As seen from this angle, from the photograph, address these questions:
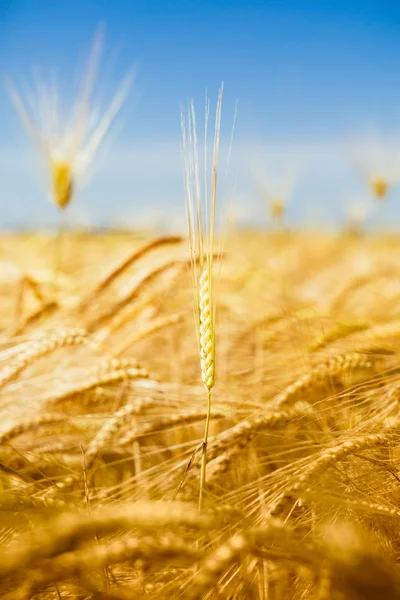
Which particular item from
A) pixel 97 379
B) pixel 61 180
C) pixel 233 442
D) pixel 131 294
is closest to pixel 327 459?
pixel 233 442

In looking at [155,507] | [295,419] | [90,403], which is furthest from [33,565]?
[90,403]

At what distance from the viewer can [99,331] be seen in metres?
1.66

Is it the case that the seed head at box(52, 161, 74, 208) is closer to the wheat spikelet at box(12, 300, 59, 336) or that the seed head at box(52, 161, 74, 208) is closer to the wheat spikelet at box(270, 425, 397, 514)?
the wheat spikelet at box(12, 300, 59, 336)

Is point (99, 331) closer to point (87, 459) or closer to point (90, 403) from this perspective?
point (90, 403)

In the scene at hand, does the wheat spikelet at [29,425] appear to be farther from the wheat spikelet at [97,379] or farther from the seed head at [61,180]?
the seed head at [61,180]

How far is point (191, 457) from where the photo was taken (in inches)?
28.4

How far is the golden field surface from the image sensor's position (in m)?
0.51

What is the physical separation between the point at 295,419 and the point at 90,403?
2.10ft

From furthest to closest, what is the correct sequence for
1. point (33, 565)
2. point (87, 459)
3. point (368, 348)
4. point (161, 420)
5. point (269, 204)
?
point (269, 204) → point (368, 348) → point (161, 420) → point (87, 459) → point (33, 565)

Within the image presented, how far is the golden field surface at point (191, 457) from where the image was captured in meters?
0.51

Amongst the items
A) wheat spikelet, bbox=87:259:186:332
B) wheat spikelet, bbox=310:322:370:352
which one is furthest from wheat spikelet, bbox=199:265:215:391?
wheat spikelet, bbox=87:259:186:332

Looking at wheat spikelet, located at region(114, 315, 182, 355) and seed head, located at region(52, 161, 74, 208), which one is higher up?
seed head, located at region(52, 161, 74, 208)

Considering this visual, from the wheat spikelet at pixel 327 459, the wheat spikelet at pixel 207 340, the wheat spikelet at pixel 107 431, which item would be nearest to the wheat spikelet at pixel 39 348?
the wheat spikelet at pixel 107 431

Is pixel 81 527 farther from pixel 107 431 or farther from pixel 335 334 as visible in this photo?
pixel 335 334
